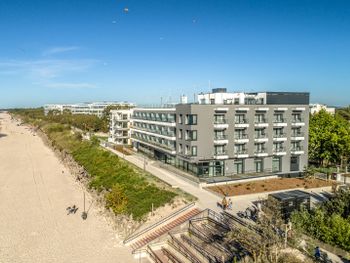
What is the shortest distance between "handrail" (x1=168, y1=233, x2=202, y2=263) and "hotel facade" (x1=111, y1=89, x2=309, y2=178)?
19.7m

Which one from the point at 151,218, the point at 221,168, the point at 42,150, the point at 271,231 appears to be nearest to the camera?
the point at 271,231

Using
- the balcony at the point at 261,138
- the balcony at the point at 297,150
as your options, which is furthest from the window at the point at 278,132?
the balcony at the point at 297,150

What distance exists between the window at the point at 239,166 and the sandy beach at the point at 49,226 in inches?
858

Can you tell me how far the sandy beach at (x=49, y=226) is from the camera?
100ft

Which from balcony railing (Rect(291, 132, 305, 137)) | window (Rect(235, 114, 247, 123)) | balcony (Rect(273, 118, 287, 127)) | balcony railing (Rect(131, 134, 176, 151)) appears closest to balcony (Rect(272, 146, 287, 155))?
balcony railing (Rect(291, 132, 305, 137))

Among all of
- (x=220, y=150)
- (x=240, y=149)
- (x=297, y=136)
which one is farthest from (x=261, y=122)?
(x=220, y=150)

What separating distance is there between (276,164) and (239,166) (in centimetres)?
675

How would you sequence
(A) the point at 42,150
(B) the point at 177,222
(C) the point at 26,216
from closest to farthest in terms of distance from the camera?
1. (B) the point at 177,222
2. (C) the point at 26,216
3. (A) the point at 42,150

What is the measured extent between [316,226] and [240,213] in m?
7.49

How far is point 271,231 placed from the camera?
23125 mm

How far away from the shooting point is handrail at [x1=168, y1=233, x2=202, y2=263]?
26.4m

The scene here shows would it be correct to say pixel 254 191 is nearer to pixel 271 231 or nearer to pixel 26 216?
pixel 271 231

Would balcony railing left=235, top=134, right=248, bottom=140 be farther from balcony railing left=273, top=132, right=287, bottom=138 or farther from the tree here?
the tree

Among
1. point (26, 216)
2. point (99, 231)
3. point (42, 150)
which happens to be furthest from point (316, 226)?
point (42, 150)
